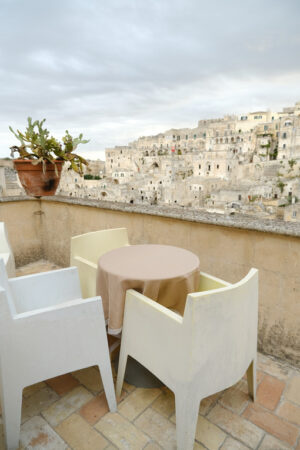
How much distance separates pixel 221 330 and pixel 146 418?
0.73 m

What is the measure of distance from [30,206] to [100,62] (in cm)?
326

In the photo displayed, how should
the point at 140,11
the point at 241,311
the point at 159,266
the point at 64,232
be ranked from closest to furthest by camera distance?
the point at 241,311 → the point at 159,266 → the point at 140,11 → the point at 64,232

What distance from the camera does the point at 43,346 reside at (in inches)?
46.1

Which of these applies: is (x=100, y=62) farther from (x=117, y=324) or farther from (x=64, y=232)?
(x=117, y=324)

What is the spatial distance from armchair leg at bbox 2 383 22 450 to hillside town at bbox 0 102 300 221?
2268 cm

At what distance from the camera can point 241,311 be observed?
114 cm

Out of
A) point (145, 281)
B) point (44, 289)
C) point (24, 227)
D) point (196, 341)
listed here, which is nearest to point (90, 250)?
point (44, 289)

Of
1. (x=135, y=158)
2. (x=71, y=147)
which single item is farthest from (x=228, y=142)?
(x=71, y=147)

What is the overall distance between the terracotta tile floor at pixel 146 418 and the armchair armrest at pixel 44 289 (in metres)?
0.52

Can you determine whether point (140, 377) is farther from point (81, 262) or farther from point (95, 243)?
point (95, 243)

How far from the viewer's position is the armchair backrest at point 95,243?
6.57 feet

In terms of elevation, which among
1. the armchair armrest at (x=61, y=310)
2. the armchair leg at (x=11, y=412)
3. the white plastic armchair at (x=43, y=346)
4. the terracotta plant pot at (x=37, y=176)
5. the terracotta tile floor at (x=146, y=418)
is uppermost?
the terracotta plant pot at (x=37, y=176)

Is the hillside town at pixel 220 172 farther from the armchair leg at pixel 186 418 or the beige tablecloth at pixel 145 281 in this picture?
the armchair leg at pixel 186 418

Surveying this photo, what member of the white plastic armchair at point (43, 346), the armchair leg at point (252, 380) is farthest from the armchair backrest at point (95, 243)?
the armchair leg at point (252, 380)
